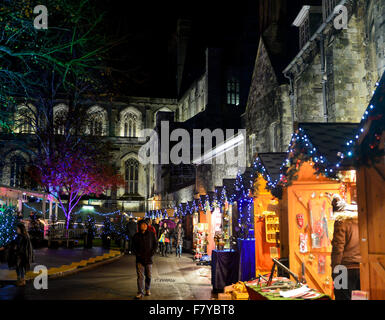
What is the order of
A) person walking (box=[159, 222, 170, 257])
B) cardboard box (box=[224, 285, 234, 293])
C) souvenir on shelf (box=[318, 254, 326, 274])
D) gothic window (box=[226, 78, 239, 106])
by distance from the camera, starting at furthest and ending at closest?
gothic window (box=[226, 78, 239, 106]) < person walking (box=[159, 222, 170, 257]) < cardboard box (box=[224, 285, 234, 293]) < souvenir on shelf (box=[318, 254, 326, 274])

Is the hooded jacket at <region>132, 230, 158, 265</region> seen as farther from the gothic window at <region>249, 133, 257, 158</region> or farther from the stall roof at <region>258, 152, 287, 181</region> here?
the gothic window at <region>249, 133, 257, 158</region>

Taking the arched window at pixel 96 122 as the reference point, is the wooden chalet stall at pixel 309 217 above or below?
below

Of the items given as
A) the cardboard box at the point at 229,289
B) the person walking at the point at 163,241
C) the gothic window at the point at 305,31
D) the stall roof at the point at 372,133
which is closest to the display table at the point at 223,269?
the cardboard box at the point at 229,289

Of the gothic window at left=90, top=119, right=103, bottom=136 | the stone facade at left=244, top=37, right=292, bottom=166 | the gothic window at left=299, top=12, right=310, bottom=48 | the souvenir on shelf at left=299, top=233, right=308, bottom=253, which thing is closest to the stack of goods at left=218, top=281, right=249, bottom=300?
the souvenir on shelf at left=299, top=233, right=308, bottom=253

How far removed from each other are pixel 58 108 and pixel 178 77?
17.3m

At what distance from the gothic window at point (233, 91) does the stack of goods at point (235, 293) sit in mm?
30686

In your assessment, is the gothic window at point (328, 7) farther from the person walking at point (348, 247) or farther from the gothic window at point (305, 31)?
the person walking at point (348, 247)

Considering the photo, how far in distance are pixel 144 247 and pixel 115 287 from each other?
2.11 m

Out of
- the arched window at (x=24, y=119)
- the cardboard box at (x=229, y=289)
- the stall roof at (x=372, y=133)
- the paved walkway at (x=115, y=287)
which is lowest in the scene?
the paved walkway at (x=115, y=287)

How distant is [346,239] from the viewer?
21.7 feet

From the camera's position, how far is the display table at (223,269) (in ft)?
32.1

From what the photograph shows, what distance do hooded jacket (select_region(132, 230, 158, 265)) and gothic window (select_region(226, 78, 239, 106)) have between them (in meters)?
30.3

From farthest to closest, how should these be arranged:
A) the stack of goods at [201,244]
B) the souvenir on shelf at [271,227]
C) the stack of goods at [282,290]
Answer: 1. the stack of goods at [201,244]
2. the souvenir on shelf at [271,227]
3. the stack of goods at [282,290]

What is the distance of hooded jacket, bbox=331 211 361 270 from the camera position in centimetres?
653
